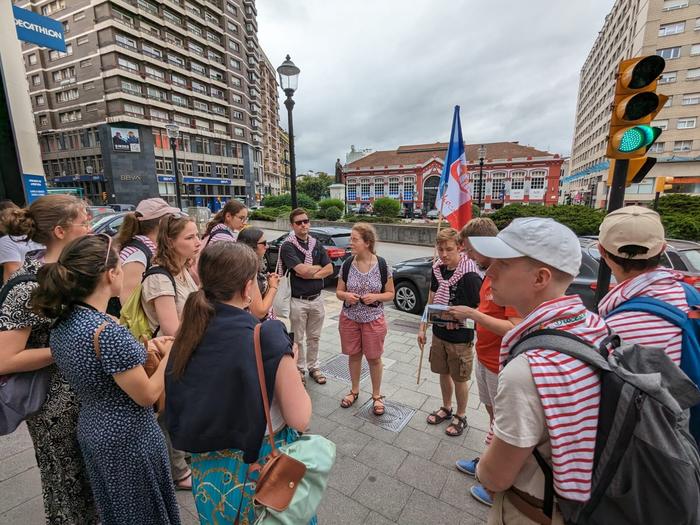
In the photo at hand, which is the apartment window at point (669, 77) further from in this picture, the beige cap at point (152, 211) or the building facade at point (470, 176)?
the beige cap at point (152, 211)

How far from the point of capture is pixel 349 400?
3740 millimetres

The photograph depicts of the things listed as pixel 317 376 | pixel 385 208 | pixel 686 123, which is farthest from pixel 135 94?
pixel 686 123

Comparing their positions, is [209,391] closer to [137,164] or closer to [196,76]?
[137,164]

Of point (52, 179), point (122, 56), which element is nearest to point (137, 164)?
point (122, 56)

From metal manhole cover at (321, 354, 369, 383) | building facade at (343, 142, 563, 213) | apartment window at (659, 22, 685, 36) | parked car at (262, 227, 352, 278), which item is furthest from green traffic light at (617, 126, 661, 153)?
apartment window at (659, 22, 685, 36)

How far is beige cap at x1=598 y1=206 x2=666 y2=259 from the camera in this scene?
5.58 feet

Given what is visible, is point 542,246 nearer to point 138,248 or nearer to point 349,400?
point 138,248

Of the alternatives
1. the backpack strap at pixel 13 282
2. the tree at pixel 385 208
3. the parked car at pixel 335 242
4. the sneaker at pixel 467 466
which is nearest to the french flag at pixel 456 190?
the sneaker at pixel 467 466

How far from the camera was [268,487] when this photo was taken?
1313mm

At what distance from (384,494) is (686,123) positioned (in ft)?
181

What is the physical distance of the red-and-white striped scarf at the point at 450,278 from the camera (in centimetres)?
312

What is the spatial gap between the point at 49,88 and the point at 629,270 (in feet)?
195

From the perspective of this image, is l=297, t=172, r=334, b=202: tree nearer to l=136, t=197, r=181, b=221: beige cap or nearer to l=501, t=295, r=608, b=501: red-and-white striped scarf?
l=136, t=197, r=181, b=221: beige cap

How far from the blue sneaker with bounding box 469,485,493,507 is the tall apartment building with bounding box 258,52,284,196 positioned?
6670 cm
